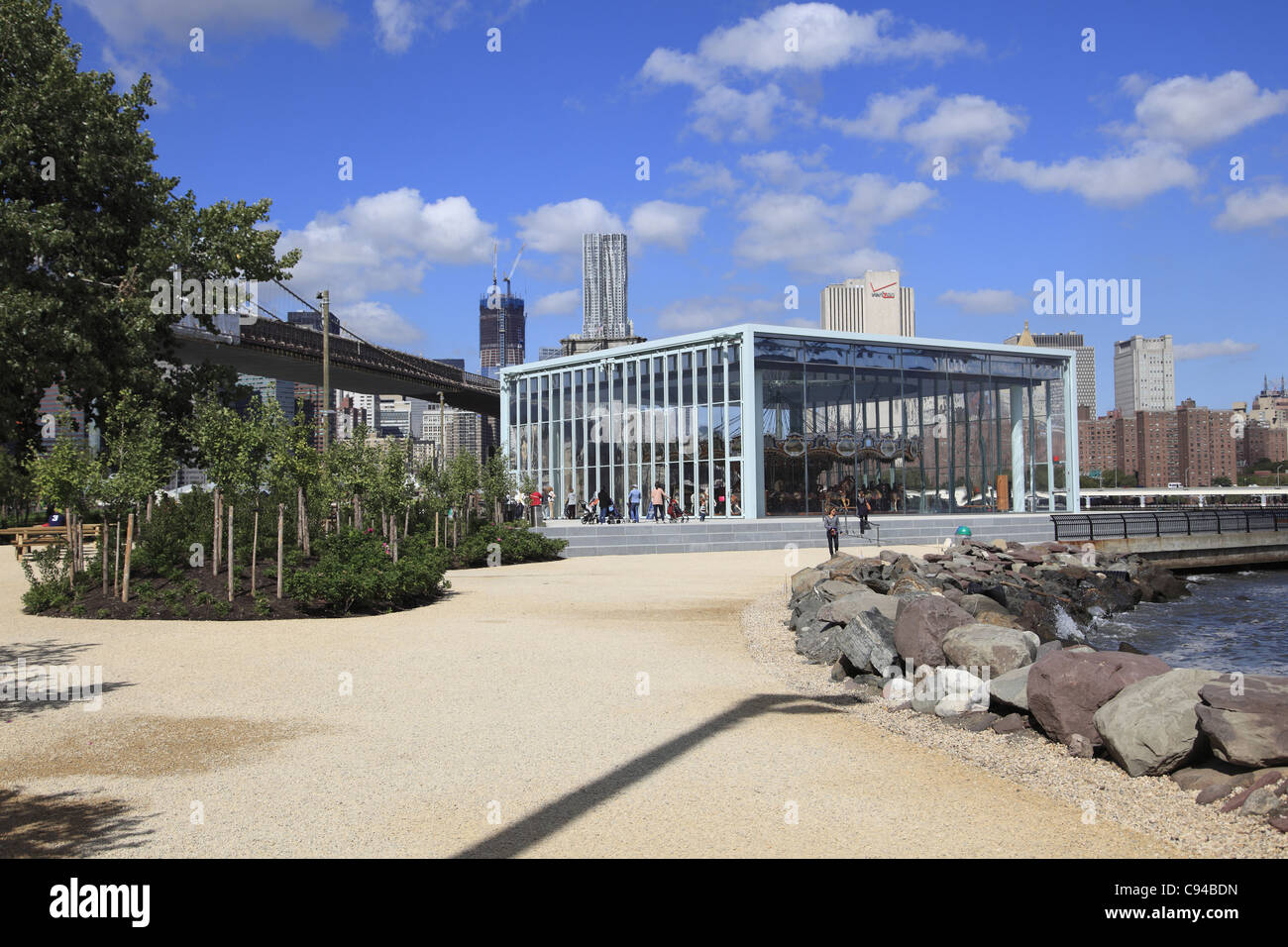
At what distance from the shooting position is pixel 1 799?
19.7 ft

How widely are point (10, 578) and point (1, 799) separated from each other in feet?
65.4

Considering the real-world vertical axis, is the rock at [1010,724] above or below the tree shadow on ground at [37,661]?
below

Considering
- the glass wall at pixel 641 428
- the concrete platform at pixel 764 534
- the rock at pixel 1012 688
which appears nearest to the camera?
the rock at pixel 1012 688

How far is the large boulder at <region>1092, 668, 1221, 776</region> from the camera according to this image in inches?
239

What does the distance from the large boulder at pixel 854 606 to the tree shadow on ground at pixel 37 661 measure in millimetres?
8176

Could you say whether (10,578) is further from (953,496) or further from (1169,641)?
(953,496)

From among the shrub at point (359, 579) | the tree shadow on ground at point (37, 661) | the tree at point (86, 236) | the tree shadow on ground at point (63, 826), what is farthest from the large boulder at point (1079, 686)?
the tree at point (86, 236)

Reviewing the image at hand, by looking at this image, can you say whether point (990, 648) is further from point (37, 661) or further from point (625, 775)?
point (37, 661)

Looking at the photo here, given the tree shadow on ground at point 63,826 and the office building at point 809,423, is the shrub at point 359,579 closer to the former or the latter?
the tree shadow on ground at point 63,826

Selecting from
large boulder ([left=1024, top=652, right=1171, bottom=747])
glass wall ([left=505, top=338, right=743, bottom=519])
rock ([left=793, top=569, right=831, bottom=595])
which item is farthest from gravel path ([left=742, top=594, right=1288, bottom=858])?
glass wall ([left=505, top=338, right=743, bottom=519])

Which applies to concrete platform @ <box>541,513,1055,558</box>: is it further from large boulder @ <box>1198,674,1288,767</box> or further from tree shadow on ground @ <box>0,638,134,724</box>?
large boulder @ <box>1198,674,1288,767</box>

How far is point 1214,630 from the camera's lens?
1953 cm

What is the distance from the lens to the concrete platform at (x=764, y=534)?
3095 cm
